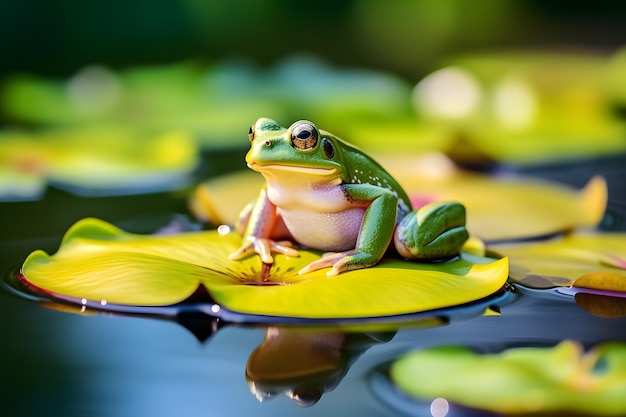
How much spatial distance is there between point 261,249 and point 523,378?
3.65 feet

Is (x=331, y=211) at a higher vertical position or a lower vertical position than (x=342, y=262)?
higher

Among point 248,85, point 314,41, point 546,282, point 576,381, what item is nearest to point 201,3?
point 314,41

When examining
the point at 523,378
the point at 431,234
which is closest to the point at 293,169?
the point at 431,234

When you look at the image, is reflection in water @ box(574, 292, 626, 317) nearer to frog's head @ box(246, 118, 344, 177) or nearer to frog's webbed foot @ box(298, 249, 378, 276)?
frog's webbed foot @ box(298, 249, 378, 276)

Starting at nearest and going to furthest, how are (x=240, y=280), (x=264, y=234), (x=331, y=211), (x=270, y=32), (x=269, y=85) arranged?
(x=240, y=280), (x=331, y=211), (x=264, y=234), (x=269, y=85), (x=270, y=32)

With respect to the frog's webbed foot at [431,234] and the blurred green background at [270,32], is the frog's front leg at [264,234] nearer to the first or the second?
the frog's webbed foot at [431,234]

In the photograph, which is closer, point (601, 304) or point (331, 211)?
point (601, 304)

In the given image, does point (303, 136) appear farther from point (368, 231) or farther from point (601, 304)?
point (601, 304)

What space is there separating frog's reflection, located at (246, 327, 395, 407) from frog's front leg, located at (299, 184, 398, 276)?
0.96 feet

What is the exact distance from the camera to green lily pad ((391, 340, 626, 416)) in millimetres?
2098

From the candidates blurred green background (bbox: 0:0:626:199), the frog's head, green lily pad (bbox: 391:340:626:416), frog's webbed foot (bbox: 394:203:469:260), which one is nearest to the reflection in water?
green lily pad (bbox: 391:340:626:416)

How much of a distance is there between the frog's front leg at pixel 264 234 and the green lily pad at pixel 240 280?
4cm

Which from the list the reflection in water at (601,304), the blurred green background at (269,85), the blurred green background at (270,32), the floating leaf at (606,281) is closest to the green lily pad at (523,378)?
the reflection in water at (601,304)

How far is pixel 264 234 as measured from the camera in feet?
10.2
